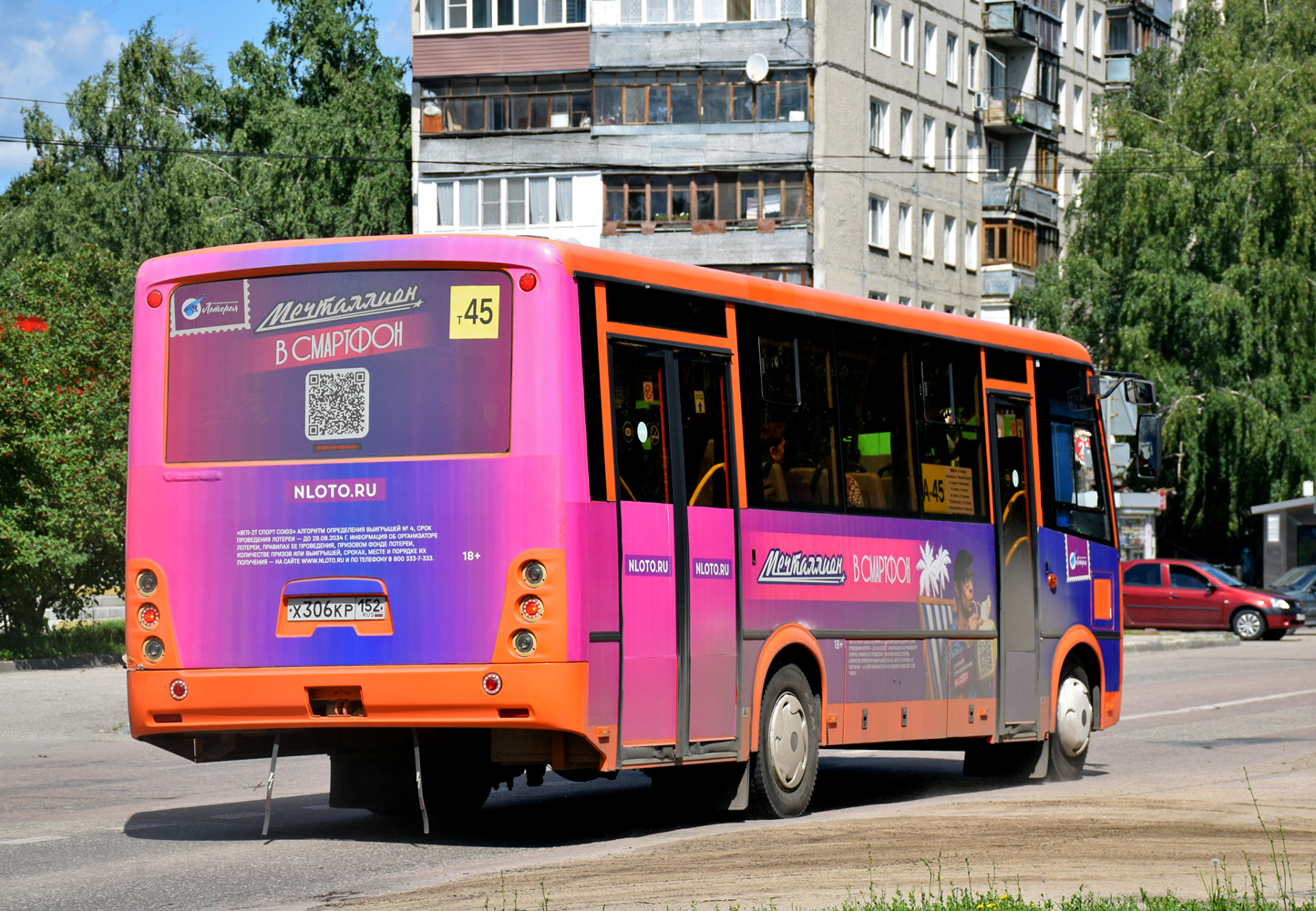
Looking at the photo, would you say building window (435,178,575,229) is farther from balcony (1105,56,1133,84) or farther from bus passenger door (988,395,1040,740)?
bus passenger door (988,395,1040,740)

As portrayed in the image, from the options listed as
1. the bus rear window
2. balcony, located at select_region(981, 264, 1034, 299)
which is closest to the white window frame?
balcony, located at select_region(981, 264, 1034, 299)

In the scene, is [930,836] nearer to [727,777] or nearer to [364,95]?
[727,777]

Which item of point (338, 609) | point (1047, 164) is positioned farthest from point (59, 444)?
point (1047, 164)

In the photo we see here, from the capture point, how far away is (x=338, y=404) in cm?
1048

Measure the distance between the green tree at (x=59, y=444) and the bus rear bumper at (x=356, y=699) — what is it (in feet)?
64.9

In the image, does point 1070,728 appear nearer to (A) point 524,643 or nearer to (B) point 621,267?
(B) point 621,267

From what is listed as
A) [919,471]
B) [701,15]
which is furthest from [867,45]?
[919,471]

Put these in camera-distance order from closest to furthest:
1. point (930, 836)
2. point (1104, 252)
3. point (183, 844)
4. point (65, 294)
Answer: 1. point (930, 836)
2. point (183, 844)
3. point (65, 294)
4. point (1104, 252)

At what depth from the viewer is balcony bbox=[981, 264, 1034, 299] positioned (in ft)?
224

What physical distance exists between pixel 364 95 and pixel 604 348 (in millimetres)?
52168

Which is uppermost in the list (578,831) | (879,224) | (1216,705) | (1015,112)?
(1015,112)

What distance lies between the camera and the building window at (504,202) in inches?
2275

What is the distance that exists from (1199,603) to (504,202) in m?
23.2

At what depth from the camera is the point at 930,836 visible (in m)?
10.2
